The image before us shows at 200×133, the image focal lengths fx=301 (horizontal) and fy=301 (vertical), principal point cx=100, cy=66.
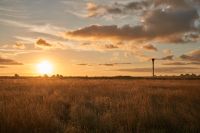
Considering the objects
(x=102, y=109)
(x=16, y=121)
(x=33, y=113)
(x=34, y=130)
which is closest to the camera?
(x=34, y=130)

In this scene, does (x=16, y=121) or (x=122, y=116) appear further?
(x=122, y=116)

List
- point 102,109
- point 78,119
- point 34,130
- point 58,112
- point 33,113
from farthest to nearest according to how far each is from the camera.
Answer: point 102,109
point 58,112
point 78,119
point 33,113
point 34,130

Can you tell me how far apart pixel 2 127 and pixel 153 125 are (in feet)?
14.9

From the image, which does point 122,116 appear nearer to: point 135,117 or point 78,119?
point 135,117

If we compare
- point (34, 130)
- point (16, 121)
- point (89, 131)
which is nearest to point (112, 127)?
point (89, 131)

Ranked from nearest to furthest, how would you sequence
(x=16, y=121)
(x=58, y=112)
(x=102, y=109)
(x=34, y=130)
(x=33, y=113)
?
(x=34, y=130)
(x=16, y=121)
(x=33, y=113)
(x=58, y=112)
(x=102, y=109)

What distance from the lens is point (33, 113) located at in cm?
945

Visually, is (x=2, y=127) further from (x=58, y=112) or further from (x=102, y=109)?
(x=102, y=109)

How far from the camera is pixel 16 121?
8.70 meters

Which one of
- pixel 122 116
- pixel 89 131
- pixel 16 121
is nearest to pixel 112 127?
pixel 89 131

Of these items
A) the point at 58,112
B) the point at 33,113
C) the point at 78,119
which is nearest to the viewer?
the point at 33,113

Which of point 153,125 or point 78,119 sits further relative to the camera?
point 78,119

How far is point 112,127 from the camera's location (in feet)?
29.0

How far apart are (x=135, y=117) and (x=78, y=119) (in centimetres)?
191
